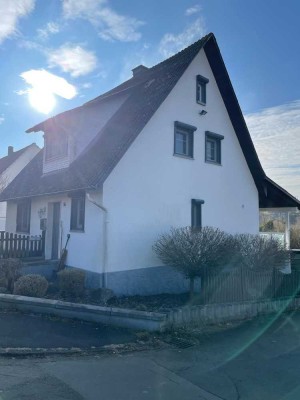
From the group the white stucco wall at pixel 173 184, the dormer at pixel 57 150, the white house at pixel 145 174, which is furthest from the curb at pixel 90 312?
the dormer at pixel 57 150

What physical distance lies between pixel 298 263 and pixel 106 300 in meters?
7.05

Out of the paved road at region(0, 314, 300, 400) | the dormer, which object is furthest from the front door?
the paved road at region(0, 314, 300, 400)

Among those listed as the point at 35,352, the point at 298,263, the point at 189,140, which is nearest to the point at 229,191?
the point at 189,140

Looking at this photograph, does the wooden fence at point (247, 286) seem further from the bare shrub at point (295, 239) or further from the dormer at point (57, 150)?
the bare shrub at point (295, 239)

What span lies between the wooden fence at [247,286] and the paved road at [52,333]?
9.78 ft

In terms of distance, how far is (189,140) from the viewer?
14.4 m

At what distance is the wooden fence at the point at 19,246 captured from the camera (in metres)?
13.3

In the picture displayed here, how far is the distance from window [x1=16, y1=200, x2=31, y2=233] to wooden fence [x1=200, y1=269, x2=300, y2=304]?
9.92 meters

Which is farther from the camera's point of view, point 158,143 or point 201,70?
point 201,70

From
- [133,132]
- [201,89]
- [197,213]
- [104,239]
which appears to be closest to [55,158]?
[133,132]

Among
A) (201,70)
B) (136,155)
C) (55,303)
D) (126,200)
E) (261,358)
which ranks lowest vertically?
(261,358)

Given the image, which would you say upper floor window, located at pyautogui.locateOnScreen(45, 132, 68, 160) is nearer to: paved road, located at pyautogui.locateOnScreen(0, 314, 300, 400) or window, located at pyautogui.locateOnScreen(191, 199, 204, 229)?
window, located at pyautogui.locateOnScreen(191, 199, 204, 229)

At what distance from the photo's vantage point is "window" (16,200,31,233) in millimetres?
17047

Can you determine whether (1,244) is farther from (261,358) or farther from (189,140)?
(261,358)
